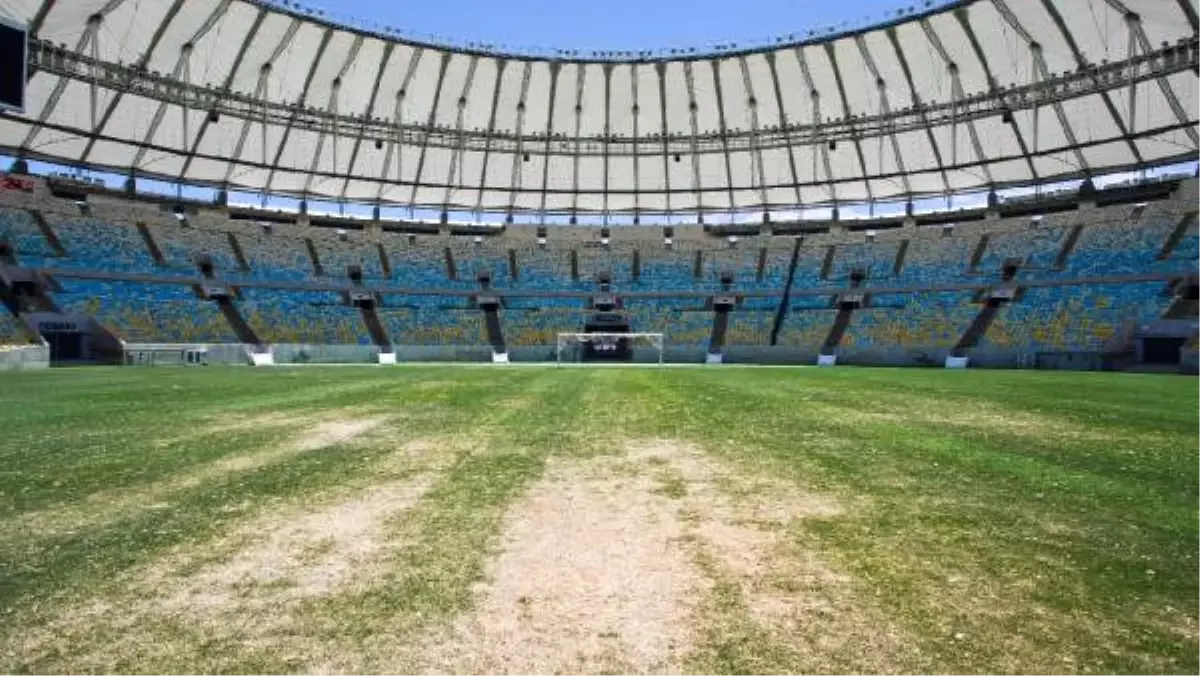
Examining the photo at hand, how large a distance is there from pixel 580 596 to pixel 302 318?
49.9 meters

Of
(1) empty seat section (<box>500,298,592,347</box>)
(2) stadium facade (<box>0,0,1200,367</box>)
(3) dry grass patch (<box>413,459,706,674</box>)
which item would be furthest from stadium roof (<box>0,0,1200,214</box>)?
(3) dry grass patch (<box>413,459,706,674</box>)

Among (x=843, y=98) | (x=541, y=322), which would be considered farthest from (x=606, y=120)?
(x=843, y=98)

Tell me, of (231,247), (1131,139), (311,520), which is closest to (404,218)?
(231,247)

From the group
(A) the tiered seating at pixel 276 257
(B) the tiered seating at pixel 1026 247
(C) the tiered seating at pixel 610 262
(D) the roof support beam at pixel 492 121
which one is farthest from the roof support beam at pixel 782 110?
(A) the tiered seating at pixel 276 257

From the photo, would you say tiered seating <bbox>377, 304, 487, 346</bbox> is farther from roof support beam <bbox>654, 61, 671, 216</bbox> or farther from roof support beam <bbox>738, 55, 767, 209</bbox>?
roof support beam <bbox>738, 55, 767, 209</bbox>

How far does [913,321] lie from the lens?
48.0 meters

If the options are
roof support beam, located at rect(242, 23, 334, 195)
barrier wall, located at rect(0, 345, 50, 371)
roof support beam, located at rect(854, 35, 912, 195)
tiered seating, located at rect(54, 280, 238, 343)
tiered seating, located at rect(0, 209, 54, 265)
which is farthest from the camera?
roof support beam, located at rect(854, 35, 912, 195)

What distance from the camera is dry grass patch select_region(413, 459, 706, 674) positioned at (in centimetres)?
321

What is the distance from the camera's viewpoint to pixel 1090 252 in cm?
4488

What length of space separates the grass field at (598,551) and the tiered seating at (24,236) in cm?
4197

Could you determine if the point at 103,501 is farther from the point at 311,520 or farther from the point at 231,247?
the point at 231,247

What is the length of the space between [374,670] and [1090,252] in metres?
54.0

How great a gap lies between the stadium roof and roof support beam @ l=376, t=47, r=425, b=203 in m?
0.17

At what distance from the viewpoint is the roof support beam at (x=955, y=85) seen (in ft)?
133
